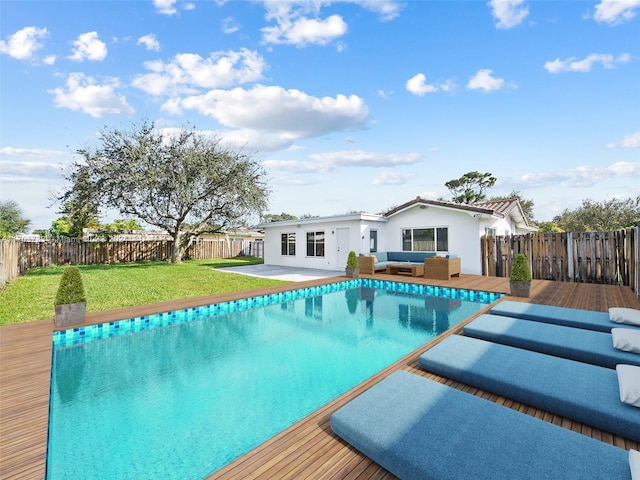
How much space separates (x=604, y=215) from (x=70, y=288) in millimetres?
33334

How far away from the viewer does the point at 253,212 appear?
62.1ft

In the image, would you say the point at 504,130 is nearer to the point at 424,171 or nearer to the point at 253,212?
the point at 424,171

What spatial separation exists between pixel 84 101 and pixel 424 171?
1493 cm

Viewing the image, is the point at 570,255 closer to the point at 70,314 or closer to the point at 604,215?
the point at 70,314

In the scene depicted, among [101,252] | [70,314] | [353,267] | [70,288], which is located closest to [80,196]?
[101,252]

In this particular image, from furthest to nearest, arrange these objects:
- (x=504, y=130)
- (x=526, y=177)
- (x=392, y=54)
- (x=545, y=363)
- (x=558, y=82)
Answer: (x=526, y=177) → (x=504, y=130) → (x=392, y=54) → (x=558, y=82) → (x=545, y=363)

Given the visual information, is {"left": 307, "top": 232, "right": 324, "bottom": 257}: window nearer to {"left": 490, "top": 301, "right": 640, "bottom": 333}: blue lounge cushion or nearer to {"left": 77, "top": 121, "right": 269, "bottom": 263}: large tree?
{"left": 77, "top": 121, "right": 269, "bottom": 263}: large tree

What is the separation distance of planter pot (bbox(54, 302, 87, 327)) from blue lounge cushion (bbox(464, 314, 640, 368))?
22.2ft

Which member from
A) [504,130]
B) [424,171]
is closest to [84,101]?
[424,171]

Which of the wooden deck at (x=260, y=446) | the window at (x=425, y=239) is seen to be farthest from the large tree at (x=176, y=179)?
the wooden deck at (x=260, y=446)

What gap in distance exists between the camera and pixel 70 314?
18.1 ft

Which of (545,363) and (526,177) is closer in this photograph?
(545,363)

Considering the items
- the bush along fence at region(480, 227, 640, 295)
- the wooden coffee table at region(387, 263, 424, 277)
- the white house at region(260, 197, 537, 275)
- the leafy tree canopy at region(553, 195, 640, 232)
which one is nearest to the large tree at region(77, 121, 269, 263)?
the white house at region(260, 197, 537, 275)

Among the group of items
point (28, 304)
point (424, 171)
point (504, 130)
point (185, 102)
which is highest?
point (185, 102)
